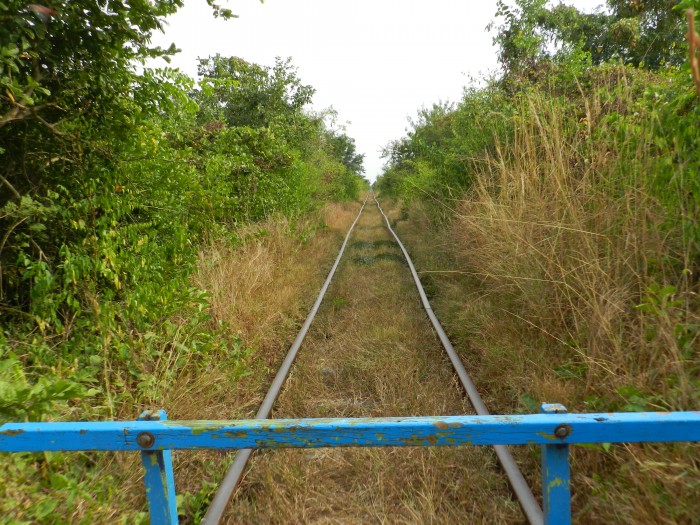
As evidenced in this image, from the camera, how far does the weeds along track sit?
254 centimetres

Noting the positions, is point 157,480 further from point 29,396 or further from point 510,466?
point 510,466

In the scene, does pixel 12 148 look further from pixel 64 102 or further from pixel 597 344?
pixel 597 344

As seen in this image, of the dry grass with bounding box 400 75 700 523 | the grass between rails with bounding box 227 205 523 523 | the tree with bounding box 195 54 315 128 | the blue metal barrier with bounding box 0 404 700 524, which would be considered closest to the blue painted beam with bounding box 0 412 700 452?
the blue metal barrier with bounding box 0 404 700 524

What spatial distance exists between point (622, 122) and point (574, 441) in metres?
2.83

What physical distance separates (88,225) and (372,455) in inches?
103

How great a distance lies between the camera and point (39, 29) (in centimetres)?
252

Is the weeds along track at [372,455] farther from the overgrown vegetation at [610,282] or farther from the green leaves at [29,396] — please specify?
the green leaves at [29,396]

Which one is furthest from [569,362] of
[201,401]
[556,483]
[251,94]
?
[251,94]

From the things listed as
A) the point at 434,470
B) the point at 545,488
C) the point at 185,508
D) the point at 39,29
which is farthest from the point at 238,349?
the point at 545,488

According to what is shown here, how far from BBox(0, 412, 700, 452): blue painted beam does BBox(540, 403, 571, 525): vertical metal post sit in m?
0.06

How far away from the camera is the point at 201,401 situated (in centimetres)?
352

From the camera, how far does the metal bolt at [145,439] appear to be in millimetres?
1562

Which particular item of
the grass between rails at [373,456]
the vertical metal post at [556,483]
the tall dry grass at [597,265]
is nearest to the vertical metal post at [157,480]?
the grass between rails at [373,456]

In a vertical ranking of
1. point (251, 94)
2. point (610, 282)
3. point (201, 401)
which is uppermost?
point (251, 94)
